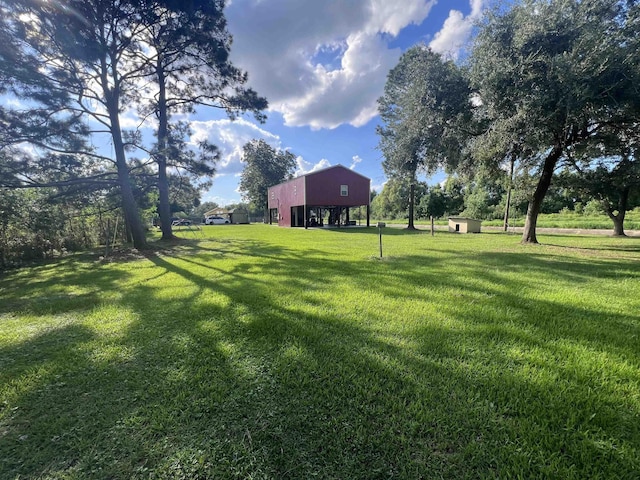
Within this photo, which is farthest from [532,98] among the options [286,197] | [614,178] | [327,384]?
[286,197]

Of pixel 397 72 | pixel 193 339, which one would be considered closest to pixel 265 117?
pixel 397 72

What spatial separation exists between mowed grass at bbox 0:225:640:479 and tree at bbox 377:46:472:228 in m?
6.03

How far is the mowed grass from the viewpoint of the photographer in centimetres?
146

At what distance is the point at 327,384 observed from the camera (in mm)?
2078

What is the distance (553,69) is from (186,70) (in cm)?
1296

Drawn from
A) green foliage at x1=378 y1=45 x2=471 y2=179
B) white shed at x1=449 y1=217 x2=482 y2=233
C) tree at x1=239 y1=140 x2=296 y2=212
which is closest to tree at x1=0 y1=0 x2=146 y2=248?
green foliage at x1=378 y1=45 x2=471 y2=179

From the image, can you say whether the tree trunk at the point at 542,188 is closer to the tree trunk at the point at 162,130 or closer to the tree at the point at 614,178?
the tree at the point at 614,178

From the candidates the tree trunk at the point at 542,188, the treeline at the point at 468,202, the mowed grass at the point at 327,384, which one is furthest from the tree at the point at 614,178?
the treeline at the point at 468,202

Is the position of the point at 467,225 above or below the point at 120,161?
below

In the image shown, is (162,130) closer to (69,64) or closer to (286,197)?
(69,64)

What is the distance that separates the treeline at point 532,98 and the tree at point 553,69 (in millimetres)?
20

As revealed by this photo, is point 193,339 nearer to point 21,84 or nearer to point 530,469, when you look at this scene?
point 530,469

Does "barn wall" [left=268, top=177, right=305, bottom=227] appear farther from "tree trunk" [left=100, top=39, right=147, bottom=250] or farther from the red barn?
"tree trunk" [left=100, top=39, right=147, bottom=250]

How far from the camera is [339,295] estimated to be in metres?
4.23
